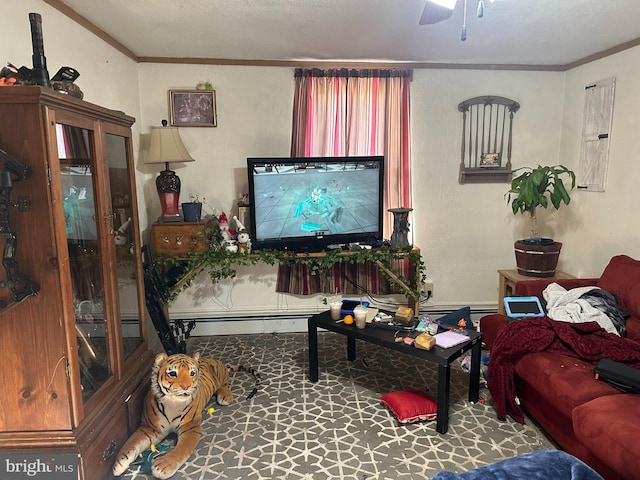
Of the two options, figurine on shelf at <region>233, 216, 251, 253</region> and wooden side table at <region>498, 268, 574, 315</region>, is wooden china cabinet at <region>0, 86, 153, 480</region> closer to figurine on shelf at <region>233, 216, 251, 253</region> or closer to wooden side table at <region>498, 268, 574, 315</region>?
figurine on shelf at <region>233, 216, 251, 253</region>

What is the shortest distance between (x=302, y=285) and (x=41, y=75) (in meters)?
2.48

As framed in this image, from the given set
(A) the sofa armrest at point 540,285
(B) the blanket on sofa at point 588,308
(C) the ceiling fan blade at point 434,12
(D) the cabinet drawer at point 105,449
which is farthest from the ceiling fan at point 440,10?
(D) the cabinet drawer at point 105,449

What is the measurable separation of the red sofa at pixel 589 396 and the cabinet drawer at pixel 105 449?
1916mm

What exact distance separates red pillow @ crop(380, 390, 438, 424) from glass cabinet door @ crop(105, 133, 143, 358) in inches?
57.5

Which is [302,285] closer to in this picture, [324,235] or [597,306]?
[324,235]

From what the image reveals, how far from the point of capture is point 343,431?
2344 millimetres

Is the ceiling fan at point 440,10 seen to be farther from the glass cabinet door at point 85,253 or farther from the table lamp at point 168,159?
the table lamp at point 168,159

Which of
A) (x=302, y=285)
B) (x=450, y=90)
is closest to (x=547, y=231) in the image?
(x=450, y=90)

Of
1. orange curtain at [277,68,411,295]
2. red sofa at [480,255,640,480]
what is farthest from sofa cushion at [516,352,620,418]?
orange curtain at [277,68,411,295]

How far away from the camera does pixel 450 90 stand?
366cm

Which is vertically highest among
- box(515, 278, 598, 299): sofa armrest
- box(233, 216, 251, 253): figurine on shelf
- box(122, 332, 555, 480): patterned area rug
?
box(233, 216, 251, 253): figurine on shelf

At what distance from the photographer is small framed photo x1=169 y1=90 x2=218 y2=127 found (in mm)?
3479

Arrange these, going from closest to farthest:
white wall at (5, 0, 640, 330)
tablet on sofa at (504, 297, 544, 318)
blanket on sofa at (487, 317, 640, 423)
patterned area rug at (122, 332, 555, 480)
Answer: patterned area rug at (122, 332, 555, 480) < blanket on sofa at (487, 317, 640, 423) < tablet on sofa at (504, 297, 544, 318) < white wall at (5, 0, 640, 330)

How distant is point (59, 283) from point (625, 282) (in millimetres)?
2973
